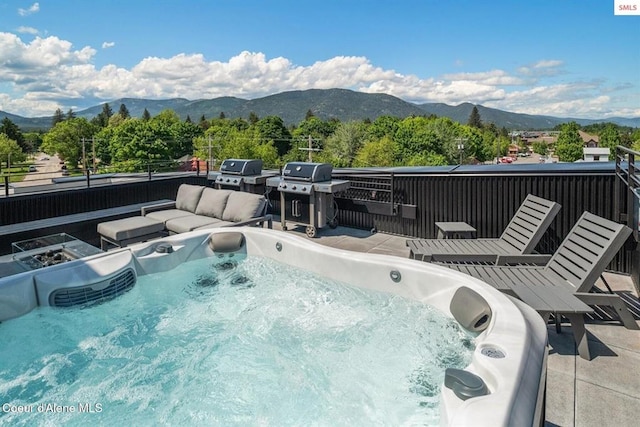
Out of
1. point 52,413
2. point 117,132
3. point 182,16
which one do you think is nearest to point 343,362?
point 52,413

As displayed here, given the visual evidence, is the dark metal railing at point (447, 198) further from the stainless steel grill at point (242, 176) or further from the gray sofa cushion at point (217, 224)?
the gray sofa cushion at point (217, 224)

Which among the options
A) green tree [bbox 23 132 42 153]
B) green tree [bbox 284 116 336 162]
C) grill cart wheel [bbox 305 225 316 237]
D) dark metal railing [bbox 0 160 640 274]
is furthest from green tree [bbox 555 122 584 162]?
green tree [bbox 23 132 42 153]

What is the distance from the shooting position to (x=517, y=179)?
464 cm

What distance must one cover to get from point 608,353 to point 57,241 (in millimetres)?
4673

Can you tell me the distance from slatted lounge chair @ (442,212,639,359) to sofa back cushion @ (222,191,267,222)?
2568 millimetres

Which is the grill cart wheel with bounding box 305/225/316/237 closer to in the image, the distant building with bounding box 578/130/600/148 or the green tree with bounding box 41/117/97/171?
the green tree with bounding box 41/117/97/171

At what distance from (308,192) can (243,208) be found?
3.40 ft

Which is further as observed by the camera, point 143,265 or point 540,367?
point 143,265

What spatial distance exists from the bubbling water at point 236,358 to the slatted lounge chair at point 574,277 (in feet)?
2.00

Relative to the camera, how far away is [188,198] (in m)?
5.46

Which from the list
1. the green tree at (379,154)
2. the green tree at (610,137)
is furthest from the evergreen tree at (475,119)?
the green tree at (379,154)

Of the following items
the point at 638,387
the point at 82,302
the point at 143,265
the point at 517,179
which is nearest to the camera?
the point at 638,387

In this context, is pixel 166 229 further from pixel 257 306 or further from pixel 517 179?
pixel 517 179

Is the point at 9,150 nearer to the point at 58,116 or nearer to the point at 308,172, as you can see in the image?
the point at 58,116
